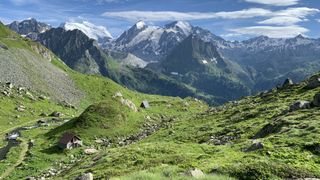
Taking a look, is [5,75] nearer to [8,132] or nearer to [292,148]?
[8,132]

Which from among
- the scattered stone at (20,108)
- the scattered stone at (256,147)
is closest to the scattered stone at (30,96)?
the scattered stone at (20,108)

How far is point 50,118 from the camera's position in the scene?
14850 centimetres

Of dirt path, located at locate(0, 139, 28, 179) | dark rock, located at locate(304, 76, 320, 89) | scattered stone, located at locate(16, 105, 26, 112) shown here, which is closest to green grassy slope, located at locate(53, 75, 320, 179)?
dirt path, located at locate(0, 139, 28, 179)

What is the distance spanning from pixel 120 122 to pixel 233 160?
75768 mm

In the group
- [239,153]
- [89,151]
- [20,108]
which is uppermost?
[239,153]

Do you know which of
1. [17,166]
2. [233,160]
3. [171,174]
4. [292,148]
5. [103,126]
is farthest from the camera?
[103,126]

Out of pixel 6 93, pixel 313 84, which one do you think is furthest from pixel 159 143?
pixel 6 93

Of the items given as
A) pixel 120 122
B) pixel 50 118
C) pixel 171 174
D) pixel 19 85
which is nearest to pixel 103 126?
pixel 120 122

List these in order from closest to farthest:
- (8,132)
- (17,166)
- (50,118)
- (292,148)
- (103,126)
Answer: (292,148) < (17,166) < (103,126) < (8,132) < (50,118)

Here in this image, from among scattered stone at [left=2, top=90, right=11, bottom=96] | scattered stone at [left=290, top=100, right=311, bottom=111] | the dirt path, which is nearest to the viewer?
the dirt path

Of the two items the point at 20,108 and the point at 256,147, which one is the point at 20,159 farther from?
the point at 20,108

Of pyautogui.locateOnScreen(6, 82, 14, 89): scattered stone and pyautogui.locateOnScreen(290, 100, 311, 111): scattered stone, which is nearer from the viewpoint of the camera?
pyautogui.locateOnScreen(290, 100, 311, 111): scattered stone

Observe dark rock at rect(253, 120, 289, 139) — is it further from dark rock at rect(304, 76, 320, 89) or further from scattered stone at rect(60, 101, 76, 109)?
scattered stone at rect(60, 101, 76, 109)

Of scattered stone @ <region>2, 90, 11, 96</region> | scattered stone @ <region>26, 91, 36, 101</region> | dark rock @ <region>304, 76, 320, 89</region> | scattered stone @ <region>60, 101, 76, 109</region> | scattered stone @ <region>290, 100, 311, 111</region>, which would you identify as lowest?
scattered stone @ <region>60, 101, 76, 109</region>
